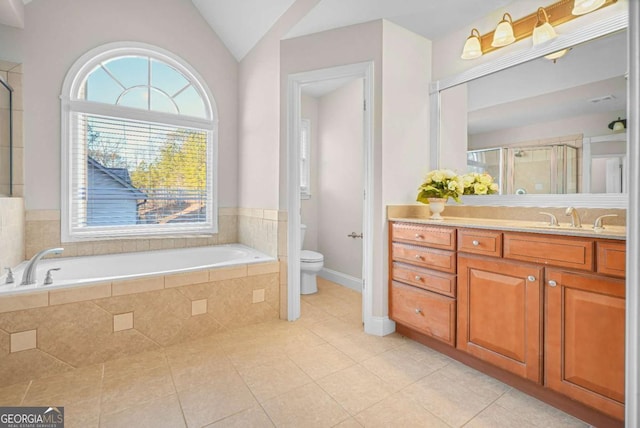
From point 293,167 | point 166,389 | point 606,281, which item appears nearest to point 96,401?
point 166,389

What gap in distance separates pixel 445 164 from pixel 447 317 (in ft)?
4.11

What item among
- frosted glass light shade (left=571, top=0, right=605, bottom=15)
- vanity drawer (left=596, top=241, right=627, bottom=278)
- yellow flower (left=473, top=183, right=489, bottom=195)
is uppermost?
frosted glass light shade (left=571, top=0, right=605, bottom=15)

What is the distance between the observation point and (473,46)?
2.30 m

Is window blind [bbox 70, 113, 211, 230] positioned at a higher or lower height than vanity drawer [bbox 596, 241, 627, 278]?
higher

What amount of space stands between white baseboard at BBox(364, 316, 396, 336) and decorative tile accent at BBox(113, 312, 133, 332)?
5.52 ft

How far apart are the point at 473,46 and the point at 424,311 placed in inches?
76.7

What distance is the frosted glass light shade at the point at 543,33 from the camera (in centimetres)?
193

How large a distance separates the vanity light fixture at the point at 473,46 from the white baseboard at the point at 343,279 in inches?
93.7

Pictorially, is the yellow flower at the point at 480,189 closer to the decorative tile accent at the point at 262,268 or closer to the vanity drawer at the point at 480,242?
the vanity drawer at the point at 480,242

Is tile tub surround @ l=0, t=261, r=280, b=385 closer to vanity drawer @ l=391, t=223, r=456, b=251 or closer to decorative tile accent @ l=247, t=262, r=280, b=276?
decorative tile accent @ l=247, t=262, r=280, b=276

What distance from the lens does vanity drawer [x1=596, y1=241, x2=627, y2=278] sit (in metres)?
1.30

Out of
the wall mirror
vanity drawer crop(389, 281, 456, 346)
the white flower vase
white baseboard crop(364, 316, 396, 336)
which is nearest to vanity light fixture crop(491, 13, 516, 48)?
the wall mirror

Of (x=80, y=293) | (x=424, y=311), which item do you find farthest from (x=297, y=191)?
(x=80, y=293)

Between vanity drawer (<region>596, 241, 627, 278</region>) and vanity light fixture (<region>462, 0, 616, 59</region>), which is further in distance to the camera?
vanity light fixture (<region>462, 0, 616, 59</region>)
